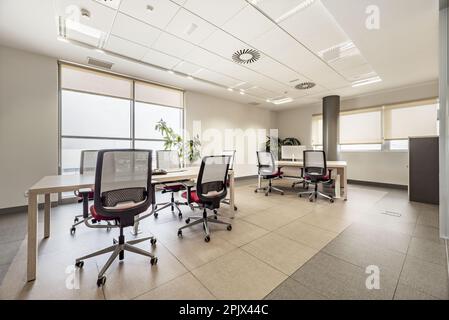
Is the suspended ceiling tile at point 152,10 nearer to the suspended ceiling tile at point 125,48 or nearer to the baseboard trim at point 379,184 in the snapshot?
the suspended ceiling tile at point 125,48

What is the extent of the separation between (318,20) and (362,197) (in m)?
3.88

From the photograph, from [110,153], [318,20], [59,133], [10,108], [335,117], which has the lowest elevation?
[110,153]

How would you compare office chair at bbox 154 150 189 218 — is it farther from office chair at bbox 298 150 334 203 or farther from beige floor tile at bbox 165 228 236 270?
office chair at bbox 298 150 334 203

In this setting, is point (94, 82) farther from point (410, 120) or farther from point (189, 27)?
point (410, 120)

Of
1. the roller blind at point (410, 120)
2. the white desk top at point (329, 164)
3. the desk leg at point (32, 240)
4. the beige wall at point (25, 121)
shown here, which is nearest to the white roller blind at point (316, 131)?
the roller blind at point (410, 120)

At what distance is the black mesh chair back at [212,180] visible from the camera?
2266 mm

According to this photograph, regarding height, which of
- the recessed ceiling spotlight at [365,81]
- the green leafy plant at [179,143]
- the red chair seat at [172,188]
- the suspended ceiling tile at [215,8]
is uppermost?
the recessed ceiling spotlight at [365,81]

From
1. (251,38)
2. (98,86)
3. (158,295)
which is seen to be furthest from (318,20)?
(98,86)

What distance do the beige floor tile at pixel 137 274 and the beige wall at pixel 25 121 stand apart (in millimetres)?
3012

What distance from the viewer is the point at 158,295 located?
137 cm

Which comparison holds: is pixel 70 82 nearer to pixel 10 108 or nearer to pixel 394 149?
pixel 10 108

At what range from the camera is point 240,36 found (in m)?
2.84

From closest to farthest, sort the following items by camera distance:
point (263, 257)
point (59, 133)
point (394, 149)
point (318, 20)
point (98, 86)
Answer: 1. point (263, 257)
2. point (318, 20)
3. point (59, 133)
4. point (98, 86)
5. point (394, 149)

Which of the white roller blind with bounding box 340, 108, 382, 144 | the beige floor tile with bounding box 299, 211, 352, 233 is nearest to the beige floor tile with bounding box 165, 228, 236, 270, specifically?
the beige floor tile with bounding box 299, 211, 352, 233
